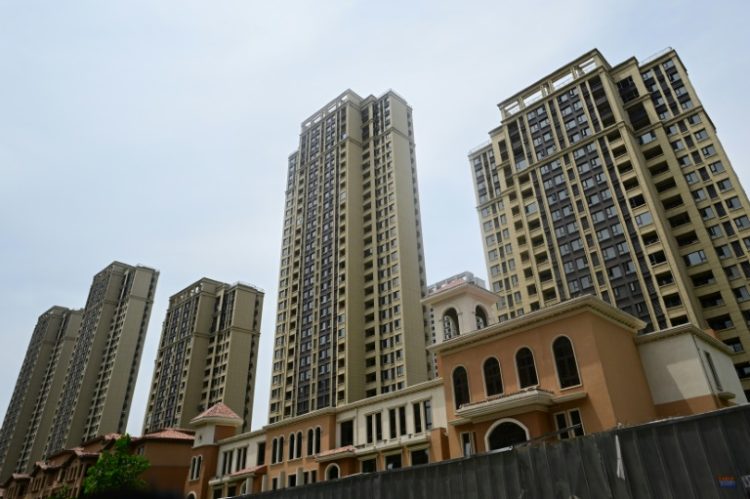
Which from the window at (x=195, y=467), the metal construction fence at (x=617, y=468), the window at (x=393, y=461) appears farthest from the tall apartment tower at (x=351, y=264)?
the metal construction fence at (x=617, y=468)

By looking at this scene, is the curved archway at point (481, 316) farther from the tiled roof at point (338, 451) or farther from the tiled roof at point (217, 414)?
the tiled roof at point (217, 414)

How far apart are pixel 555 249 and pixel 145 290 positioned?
10069 centimetres

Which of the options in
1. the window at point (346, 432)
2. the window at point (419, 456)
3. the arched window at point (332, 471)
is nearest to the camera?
the window at point (419, 456)

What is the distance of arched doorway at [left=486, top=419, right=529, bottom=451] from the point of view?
29109mm

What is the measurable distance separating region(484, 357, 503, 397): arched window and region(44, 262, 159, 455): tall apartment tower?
3896 inches

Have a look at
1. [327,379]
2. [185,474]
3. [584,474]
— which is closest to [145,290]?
[327,379]

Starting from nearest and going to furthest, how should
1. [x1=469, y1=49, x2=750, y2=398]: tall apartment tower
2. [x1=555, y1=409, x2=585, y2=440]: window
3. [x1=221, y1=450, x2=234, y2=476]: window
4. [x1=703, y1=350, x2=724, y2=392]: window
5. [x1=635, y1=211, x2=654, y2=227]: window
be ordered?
[x1=555, y1=409, x2=585, y2=440]: window < [x1=703, y1=350, x2=724, y2=392]: window < [x1=221, y1=450, x2=234, y2=476]: window < [x1=469, y1=49, x2=750, y2=398]: tall apartment tower < [x1=635, y1=211, x2=654, y2=227]: window

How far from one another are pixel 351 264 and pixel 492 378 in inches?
1947

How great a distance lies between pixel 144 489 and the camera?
423 cm

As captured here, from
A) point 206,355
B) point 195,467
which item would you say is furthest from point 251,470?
point 206,355

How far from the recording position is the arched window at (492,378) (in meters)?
31.9

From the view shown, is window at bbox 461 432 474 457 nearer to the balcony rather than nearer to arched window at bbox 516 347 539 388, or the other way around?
the balcony

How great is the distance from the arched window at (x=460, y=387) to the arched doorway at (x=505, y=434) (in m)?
3.16

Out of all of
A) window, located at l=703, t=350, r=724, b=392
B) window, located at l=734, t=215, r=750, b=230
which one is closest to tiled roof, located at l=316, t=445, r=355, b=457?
window, located at l=703, t=350, r=724, b=392
